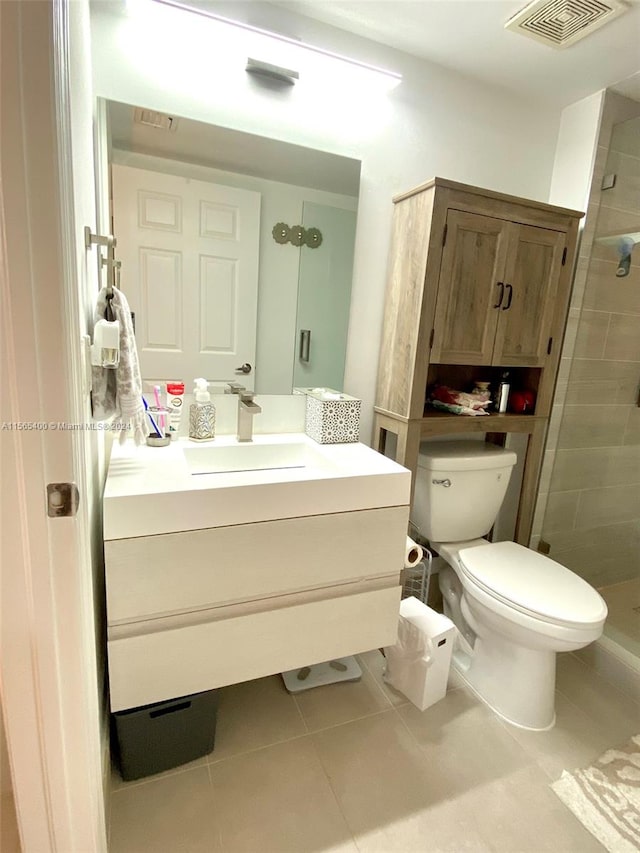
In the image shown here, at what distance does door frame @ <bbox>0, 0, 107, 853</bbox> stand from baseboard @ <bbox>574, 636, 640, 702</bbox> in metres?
1.74

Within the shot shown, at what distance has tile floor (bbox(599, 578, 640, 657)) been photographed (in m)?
1.81

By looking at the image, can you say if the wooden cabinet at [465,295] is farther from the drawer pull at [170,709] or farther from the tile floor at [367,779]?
the drawer pull at [170,709]

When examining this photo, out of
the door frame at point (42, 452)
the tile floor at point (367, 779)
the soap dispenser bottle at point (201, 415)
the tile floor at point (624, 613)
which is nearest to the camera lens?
the door frame at point (42, 452)

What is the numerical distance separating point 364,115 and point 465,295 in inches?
27.7

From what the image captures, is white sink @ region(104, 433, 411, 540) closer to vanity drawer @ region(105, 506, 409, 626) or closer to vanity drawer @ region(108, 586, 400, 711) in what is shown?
vanity drawer @ region(105, 506, 409, 626)

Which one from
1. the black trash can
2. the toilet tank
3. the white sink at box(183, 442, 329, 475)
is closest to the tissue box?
the white sink at box(183, 442, 329, 475)

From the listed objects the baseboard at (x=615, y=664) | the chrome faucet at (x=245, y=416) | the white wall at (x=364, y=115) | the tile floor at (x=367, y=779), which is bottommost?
the tile floor at (x=367, y=779)

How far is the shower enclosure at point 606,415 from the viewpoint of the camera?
6.06ft

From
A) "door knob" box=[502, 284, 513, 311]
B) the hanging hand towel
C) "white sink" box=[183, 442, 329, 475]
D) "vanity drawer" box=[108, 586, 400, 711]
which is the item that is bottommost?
"vanity drawer" box=[108, 586, 400, 711]

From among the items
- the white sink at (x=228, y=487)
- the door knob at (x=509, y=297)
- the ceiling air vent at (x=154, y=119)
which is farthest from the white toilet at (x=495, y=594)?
the ceiling air vent at (x=154, y=119)

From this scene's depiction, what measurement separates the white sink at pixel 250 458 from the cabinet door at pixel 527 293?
782 millimetres

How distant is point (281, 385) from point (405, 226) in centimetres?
70

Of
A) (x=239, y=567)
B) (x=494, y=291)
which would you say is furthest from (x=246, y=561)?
(x=494, y=291)

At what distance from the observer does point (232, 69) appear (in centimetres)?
140
